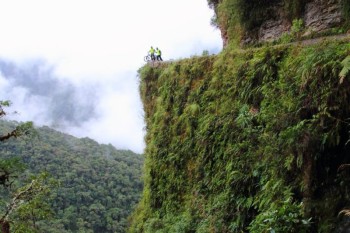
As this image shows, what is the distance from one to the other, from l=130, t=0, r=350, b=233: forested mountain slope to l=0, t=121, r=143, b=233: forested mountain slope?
61.2 feet

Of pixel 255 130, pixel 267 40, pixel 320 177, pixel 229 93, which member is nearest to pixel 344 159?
pixel 320 177

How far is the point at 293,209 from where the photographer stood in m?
4.91

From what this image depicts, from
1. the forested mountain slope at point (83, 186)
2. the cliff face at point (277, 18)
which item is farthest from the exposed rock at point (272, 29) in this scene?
the forested mountain slope at point (83, 186)

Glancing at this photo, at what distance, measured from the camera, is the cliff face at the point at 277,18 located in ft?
32.7

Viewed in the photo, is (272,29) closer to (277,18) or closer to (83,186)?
(277,18)

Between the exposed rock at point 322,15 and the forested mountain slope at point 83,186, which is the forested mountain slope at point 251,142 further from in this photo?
the forested mountain slope at point 83,186

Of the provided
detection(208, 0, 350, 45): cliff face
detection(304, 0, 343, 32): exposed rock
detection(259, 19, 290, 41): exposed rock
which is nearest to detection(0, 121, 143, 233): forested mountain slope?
detection(208, 0, 350, 45): cliff face

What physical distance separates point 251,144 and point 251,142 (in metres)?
0.05

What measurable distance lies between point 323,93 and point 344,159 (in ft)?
3.04

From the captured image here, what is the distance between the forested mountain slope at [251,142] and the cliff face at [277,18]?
0.41 feet

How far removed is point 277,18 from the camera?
11914 mm

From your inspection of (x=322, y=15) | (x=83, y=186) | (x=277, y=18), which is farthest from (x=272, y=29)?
(x=83, y=186)

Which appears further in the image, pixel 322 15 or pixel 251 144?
pixel 322 15

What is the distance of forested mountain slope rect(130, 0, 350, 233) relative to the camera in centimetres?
496
